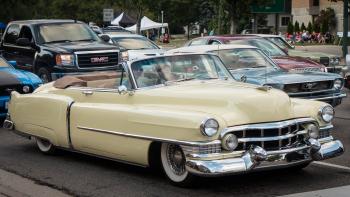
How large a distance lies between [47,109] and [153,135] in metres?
2.32

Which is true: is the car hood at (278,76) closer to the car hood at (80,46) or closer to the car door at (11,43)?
the car hood at (80,46)

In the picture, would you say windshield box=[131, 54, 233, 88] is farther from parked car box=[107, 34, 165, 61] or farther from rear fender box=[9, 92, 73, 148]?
parked car box=[107, 34, 165, 61]

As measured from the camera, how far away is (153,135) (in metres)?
6.69

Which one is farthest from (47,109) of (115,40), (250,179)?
(115,40)

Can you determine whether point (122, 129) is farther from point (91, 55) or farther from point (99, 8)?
point (99, 8)

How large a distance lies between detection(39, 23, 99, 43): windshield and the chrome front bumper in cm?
1006

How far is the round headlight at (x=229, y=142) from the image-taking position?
6.15 metres

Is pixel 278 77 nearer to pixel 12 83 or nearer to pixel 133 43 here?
pixel 12 83

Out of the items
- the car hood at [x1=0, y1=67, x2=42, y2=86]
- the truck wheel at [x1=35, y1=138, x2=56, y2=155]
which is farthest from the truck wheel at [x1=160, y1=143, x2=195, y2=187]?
the car hood at [x1=0, y1=67, x2=42, y2=86]

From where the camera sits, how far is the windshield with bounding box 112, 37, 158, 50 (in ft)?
61.8

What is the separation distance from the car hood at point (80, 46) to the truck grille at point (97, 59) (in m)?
0.13

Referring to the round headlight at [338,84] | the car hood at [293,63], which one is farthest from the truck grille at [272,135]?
the car hood at [293,63]

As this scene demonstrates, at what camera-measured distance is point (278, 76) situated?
10.5 m

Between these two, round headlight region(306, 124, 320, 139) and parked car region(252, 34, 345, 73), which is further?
parked car region(252, 34, 345, 73)
